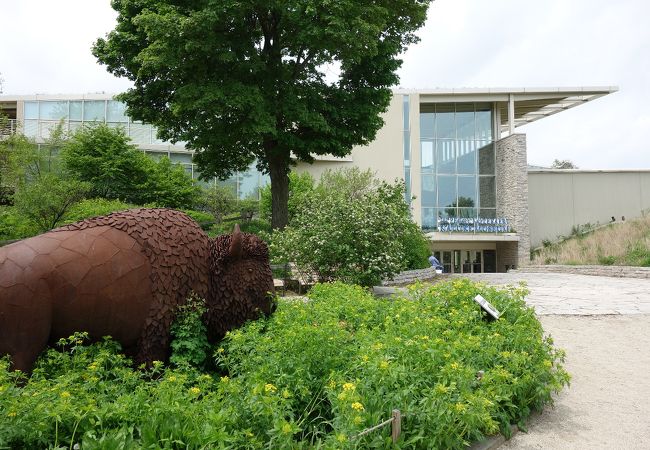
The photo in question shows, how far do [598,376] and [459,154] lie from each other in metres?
26.7

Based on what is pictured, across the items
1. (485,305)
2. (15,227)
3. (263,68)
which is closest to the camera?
(485,305)

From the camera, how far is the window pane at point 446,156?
31.0 m

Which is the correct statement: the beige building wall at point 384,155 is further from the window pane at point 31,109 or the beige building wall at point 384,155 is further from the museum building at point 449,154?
the window pane at point 31,109

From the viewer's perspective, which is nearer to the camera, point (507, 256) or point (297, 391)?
point (297, 391)

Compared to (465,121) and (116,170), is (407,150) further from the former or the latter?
(116,170)

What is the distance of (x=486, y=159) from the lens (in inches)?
1223

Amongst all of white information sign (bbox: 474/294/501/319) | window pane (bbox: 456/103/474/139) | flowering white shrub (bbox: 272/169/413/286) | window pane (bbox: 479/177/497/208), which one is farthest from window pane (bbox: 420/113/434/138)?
white information sign (bbox: 474/294/501/319)

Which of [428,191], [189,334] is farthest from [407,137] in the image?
[189,334]

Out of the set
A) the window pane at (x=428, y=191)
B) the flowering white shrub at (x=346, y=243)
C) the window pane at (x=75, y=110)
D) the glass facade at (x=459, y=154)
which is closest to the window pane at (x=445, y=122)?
the glass facade at (x=459, y=154)

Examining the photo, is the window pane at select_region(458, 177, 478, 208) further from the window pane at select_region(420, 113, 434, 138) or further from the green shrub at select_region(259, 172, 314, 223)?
the green shrub at select_region(259, 172, 314, 223)

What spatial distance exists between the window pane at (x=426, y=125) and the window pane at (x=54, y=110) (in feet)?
76.0

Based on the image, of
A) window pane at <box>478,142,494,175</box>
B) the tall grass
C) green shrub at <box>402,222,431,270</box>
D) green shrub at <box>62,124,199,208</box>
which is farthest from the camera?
window pane at <box>478,142,494,175</box>

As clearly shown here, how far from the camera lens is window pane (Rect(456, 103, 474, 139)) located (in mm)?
31062

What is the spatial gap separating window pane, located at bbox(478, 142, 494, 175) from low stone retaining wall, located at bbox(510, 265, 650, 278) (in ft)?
28.8
